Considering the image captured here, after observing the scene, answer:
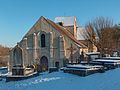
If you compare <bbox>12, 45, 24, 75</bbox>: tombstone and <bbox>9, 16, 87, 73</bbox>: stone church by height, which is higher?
<bbox>9, 16, 87, 73</bbox>: stone church

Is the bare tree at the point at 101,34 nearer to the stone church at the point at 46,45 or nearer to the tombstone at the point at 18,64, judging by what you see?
the stone church at the point at 46,45

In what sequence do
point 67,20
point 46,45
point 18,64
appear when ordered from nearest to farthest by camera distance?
point 18,64 → point 46,45 → point 67,20

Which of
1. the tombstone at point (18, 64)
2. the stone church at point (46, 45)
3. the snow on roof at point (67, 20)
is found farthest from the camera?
the snow on roof at point (67, 20)

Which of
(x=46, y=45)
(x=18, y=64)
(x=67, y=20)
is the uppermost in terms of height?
(x=67, y=20)

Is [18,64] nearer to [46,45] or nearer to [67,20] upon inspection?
[46,45]

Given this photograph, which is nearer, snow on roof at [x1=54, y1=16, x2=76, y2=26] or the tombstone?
the tombstone

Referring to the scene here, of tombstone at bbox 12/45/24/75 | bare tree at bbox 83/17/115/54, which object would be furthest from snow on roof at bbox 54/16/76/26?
tombstone at bbox 12/45/24/75

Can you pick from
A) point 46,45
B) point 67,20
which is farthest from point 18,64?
point 67,20

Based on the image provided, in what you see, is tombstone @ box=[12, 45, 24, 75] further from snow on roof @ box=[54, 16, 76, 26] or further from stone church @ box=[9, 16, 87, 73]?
snow on roof @ box=[54, 16, 76, 26]

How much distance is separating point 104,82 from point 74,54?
28.7 meters

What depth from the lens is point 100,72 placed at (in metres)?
22.3

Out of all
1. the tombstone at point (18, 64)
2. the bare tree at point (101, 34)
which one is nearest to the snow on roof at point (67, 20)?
the bare tree at point (101, 34)

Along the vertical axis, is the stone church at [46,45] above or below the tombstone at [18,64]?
above

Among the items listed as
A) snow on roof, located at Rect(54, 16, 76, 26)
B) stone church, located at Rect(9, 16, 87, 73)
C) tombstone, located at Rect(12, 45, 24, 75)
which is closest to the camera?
tombstone, located at Rect(12, 45, 24, 75)
